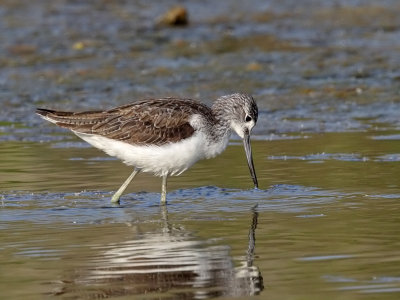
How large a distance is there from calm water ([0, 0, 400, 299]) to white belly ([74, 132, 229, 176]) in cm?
32

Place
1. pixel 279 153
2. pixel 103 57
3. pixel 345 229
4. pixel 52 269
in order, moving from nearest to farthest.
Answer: pixel 52 269 → pixel 345 229 → pixel 279 153 → pixel 103 57

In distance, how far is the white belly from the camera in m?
10.00

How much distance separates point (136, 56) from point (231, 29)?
266 cm

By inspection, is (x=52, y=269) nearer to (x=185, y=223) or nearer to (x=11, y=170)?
(x=185, y=223)

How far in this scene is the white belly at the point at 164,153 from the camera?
32.8 ft

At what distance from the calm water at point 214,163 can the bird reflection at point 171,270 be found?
0.06 feet

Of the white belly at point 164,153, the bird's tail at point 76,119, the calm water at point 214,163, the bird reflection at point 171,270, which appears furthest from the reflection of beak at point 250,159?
the bird reflection at point 171,270

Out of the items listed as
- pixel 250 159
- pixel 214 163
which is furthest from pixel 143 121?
pixel 214 163

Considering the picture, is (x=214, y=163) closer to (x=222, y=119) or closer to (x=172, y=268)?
(x=222, y=119)

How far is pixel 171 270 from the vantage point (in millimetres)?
7234

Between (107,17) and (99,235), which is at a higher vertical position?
(107,17)

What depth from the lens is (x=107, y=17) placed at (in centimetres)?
2180

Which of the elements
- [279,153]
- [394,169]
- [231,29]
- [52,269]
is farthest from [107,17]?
[52,269]

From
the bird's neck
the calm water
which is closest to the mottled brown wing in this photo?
the bird's neck
